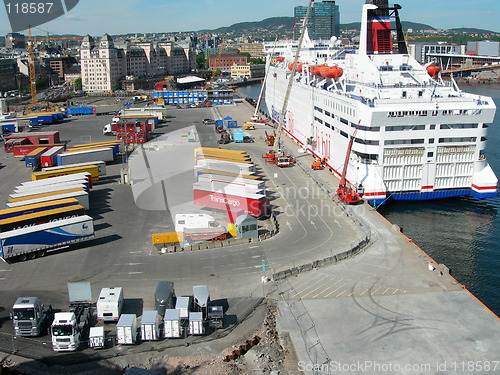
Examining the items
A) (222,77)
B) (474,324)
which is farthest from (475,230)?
(222,77)

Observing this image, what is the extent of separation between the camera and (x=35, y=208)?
97.9ft

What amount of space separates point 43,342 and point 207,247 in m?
9.90

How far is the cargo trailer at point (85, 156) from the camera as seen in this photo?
4431cm

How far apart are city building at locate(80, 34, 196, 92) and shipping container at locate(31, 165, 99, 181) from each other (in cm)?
8846

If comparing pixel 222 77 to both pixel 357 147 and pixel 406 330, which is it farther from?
pixel 406 330

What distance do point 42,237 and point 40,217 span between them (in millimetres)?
3235

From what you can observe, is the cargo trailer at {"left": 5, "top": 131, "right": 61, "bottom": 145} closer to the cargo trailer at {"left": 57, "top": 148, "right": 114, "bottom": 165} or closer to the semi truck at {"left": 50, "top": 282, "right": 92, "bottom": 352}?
the cargo trailer at {"left": 57, "top": 148, "right": 114, "bottom": 165}

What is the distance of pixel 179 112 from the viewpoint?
87438 mm

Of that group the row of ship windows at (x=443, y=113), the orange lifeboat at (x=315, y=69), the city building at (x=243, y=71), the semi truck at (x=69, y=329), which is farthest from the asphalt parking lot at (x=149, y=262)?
the city building at (x=243, y=71)

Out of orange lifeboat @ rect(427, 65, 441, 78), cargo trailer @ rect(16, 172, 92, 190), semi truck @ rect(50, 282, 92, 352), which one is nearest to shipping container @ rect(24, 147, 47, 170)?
cargo trailer @ rect(16, 172, 92, 190)

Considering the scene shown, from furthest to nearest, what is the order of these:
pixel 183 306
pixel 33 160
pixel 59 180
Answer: pixel 33 160 < pixel 59 180 < pixel 183 306

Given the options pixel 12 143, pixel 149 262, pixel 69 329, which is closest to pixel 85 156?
pixel 12 143

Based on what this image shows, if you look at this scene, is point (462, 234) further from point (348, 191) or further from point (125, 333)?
point (125, 333)

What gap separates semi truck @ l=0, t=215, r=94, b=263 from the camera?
2505 centimetres
